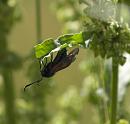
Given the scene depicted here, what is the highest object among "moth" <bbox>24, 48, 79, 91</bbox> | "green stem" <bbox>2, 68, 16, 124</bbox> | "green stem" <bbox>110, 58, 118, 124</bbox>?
"moth" <bbox>24, 48, 79, 91</bbox>

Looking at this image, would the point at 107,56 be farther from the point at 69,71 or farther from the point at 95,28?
the point at 69,71

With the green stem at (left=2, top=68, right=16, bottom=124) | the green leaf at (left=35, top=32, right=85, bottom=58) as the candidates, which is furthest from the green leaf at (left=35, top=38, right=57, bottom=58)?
the green stem at (left=2, top=68, right=16, bottom=124)

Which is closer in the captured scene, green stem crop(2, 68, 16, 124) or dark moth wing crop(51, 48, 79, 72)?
dark moth wing crop(51, 48, 79, 72)

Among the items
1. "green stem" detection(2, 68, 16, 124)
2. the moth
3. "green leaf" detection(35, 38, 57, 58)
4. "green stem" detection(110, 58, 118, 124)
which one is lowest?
"green stem" detection(2, 68, 16, 124)

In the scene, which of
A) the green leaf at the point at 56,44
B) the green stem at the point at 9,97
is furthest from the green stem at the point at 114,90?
the green stem at the point at 9,97

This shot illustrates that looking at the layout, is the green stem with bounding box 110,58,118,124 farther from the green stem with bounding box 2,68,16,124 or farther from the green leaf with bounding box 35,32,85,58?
the green stem with bounding box 2,68,16,124

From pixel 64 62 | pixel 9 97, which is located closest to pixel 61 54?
pixel 64 62

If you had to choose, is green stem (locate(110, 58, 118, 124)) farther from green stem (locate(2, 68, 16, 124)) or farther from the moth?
green stem (locate(2, 68, 16, 124))

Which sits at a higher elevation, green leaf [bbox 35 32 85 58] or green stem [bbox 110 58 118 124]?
green leaf [bbox 35 32 85 58]

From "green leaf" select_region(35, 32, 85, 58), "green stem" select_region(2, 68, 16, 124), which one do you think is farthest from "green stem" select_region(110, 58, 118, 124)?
"green stem" select_region(2, 68, 16, 124)
